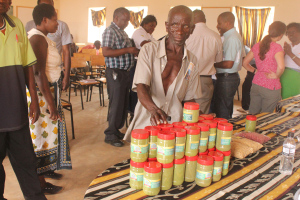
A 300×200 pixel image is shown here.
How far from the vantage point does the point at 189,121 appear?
1375mm

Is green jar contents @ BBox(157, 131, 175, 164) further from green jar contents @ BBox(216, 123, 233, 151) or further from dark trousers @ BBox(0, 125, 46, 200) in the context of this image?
dark trousers @ BBox(0, 125, 46, 200)

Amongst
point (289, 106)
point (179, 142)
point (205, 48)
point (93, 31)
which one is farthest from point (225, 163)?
point (93, 31)

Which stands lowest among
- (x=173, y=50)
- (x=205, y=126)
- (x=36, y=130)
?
(x=36, y=130)

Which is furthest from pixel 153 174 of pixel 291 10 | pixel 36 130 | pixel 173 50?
pixel 291 10

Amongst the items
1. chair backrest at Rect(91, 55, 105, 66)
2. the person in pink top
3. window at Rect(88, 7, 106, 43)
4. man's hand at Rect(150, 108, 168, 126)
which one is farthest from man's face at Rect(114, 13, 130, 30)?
window at Rect(88, 7, 106, 43)

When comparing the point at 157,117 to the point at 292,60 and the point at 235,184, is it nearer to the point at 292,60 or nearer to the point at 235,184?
the point at 235,184

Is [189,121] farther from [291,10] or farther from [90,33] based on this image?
[90,33]

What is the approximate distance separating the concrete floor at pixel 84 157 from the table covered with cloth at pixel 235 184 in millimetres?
1287

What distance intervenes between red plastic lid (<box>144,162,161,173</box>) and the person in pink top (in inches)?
96.4

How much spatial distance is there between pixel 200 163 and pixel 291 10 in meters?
7.33

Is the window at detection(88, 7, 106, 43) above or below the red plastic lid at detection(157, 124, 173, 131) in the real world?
above

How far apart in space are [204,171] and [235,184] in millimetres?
181

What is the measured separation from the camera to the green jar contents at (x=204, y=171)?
121cm

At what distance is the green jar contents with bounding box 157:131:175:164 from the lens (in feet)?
3.72
